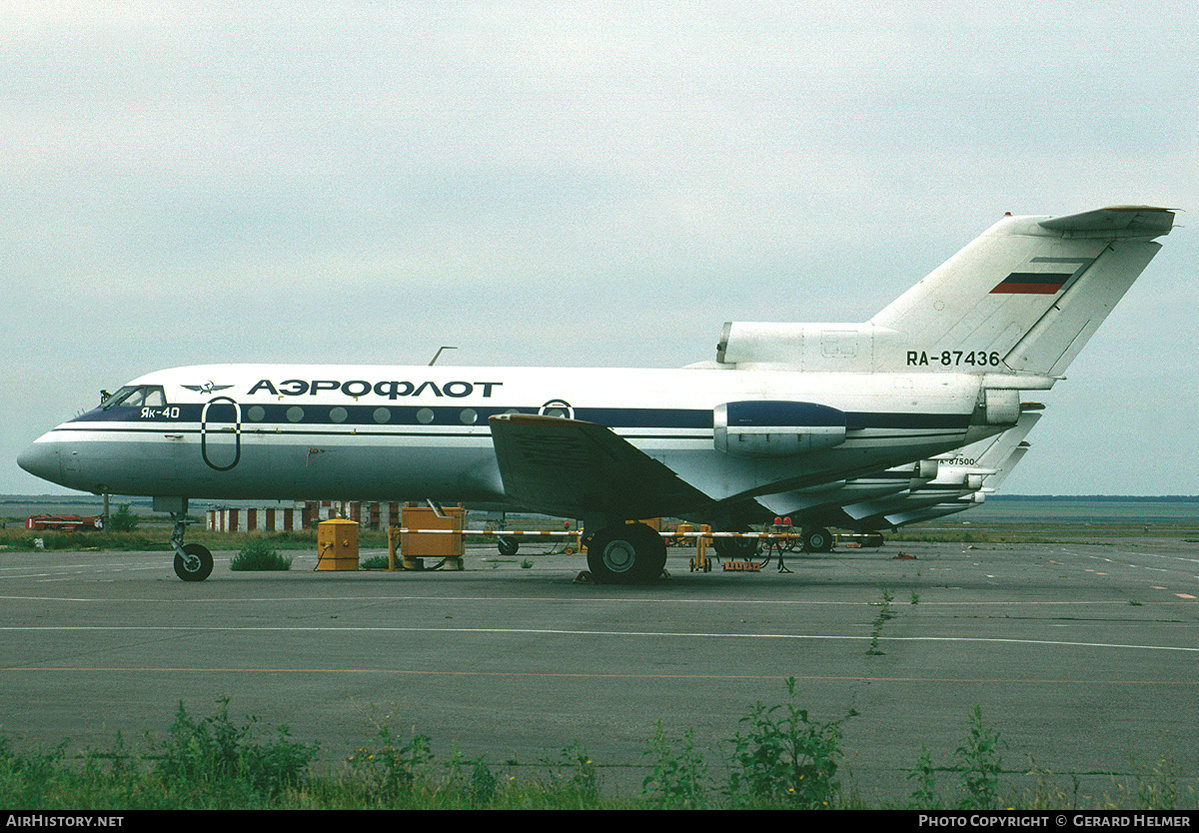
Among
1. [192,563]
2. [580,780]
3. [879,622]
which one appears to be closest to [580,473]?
[879,622]

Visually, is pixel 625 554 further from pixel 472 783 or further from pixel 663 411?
pixel 472 783

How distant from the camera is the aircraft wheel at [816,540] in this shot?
1665 inches

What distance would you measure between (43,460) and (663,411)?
12.3 m

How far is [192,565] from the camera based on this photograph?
2072 cm

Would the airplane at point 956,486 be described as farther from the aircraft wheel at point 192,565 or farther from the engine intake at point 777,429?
the aircraft wheel at point 192,565

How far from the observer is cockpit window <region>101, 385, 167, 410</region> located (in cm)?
2116

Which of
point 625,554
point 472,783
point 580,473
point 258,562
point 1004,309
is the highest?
point 1004,309

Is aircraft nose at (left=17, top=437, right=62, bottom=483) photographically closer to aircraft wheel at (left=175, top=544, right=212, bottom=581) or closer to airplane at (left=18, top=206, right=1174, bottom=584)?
airplane at (left=18, top=206, right=1174, bottom=584)

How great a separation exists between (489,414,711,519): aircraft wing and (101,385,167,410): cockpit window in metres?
7.15

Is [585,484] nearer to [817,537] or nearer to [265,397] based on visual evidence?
[265,397]

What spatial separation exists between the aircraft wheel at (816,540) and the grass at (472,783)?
1448 inches

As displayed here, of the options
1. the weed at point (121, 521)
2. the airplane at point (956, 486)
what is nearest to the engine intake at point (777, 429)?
the airplane at point (956, 486)

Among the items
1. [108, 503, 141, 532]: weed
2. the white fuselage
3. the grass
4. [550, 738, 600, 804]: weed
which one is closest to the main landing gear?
the white fuselage
